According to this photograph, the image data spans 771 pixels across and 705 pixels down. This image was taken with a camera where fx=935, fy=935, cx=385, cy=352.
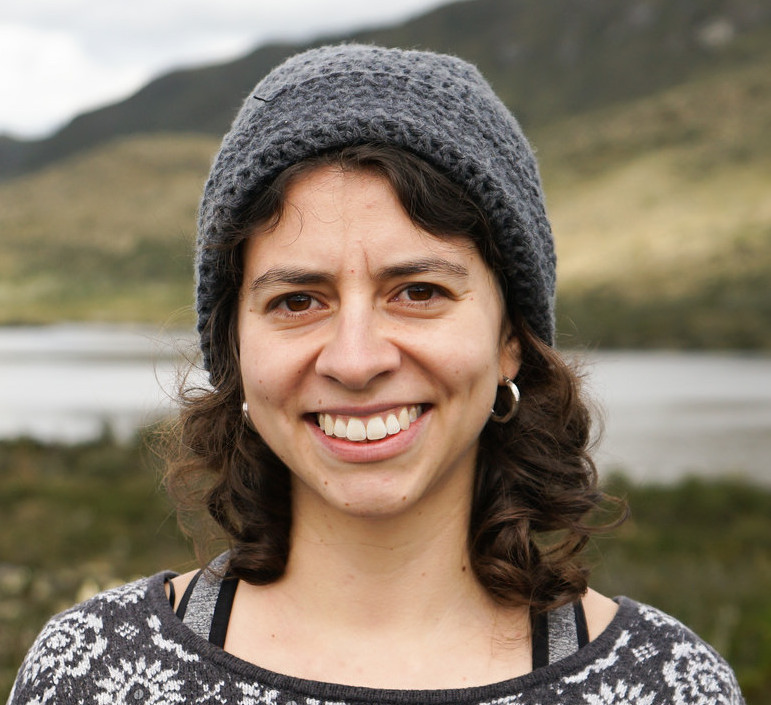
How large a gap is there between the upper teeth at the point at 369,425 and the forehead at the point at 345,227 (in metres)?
0.29

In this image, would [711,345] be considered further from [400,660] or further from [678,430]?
[400,660]

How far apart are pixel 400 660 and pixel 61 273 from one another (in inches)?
2180

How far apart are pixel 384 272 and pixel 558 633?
0.83 metres

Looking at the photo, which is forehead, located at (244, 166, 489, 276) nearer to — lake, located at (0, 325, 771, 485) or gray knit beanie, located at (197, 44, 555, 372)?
gray knit beanie, located at (197, 44, 555, 372)

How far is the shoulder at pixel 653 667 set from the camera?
1.82 metres

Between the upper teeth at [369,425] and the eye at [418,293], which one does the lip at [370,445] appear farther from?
the eye at [418,293]

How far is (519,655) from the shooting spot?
1.90m

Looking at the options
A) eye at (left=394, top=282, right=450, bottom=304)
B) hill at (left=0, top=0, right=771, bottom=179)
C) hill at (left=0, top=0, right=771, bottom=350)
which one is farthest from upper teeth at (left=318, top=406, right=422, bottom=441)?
hill at (left=0, top=0, right=771, bottom=179)

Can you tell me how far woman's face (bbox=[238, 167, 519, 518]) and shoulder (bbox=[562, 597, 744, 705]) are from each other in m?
0.48

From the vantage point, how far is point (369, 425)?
1768 mm

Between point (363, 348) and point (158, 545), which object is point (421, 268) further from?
point (158, 545)

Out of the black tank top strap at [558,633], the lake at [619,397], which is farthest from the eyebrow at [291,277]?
the black tank top strap at [558,633]

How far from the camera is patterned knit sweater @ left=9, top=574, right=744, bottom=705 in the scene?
70.4 inches

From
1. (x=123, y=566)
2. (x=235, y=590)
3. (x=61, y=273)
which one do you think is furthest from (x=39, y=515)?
(x=61, y=273)
